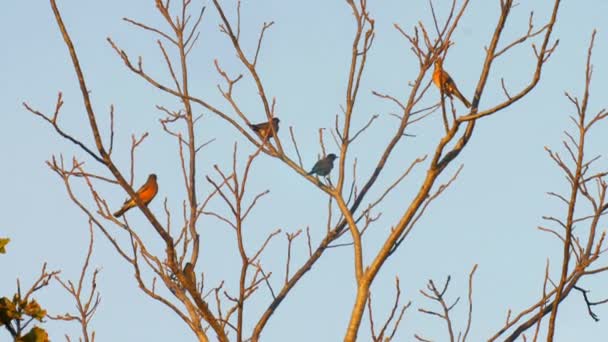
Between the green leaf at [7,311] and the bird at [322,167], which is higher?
the bird at [322,167]

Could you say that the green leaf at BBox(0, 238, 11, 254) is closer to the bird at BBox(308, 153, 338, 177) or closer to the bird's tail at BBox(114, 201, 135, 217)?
the bird's tail at BBox(114, 201, 135, 217)

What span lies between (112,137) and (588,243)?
182 centimetres

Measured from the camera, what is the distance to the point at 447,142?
12.1 feet

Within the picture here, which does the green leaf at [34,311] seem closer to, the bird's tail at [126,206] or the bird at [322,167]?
the bird's tail at [126,206]

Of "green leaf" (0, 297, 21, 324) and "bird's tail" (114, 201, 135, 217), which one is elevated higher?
"bird's tail" (114, 201, 135, 217)

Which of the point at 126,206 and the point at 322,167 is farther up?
the point at 322,167

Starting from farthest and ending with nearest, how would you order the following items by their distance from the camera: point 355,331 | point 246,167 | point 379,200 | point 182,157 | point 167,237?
point 379,200, point 182,157, point 246,167, point 167,237, point 355,331

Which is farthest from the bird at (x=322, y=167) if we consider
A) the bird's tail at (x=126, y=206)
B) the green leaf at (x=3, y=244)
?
the green leaf at (x=3, y=244)

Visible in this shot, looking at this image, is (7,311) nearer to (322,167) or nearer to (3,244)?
(3,244)

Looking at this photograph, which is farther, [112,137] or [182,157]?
[182,157]

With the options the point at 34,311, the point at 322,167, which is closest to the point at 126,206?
the point at 34,311

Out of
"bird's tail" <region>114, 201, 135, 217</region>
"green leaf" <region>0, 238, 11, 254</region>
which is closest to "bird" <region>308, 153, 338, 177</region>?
"bird's tail" <region>114, 201, 135, 217</region>

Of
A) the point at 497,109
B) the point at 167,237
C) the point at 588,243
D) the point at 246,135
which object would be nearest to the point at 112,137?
the point at 167,237

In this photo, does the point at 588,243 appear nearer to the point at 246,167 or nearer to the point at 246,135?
the point at 246,167
